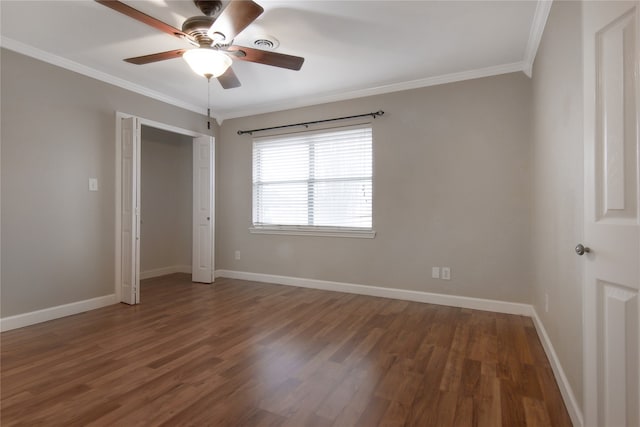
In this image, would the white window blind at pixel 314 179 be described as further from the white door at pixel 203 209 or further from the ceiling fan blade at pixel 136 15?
the ceiling fan blade at pixel 136 15

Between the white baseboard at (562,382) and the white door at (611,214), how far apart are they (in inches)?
11.3

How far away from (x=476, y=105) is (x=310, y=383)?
3.17 metres

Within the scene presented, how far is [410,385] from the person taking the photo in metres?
1.87

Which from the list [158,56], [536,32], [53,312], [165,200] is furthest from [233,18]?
[165,200]

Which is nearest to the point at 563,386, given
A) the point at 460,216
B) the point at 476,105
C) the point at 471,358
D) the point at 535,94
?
the point at 471,358

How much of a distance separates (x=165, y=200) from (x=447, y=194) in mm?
4487

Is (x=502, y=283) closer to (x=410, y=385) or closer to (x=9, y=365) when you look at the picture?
(x=410, y=385)

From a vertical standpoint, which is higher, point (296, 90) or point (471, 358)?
point (296, 90)

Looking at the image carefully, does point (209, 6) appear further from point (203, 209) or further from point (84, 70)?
point (203, 209)

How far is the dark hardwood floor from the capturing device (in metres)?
1.60

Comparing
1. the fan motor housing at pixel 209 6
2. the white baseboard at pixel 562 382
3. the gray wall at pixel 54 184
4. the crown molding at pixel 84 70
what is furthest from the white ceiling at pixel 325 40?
the white baseboard at pixel 562 382

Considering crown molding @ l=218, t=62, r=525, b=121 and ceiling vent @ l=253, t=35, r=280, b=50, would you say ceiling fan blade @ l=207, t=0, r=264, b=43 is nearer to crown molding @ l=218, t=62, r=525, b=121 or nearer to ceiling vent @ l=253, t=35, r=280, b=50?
ceiling vent @ l=253, t=35, r=280, b=50

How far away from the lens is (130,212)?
3518 mm

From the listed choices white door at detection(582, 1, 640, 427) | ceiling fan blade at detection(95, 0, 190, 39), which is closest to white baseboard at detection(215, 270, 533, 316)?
white door at detection(582, 1, 640, 427)
